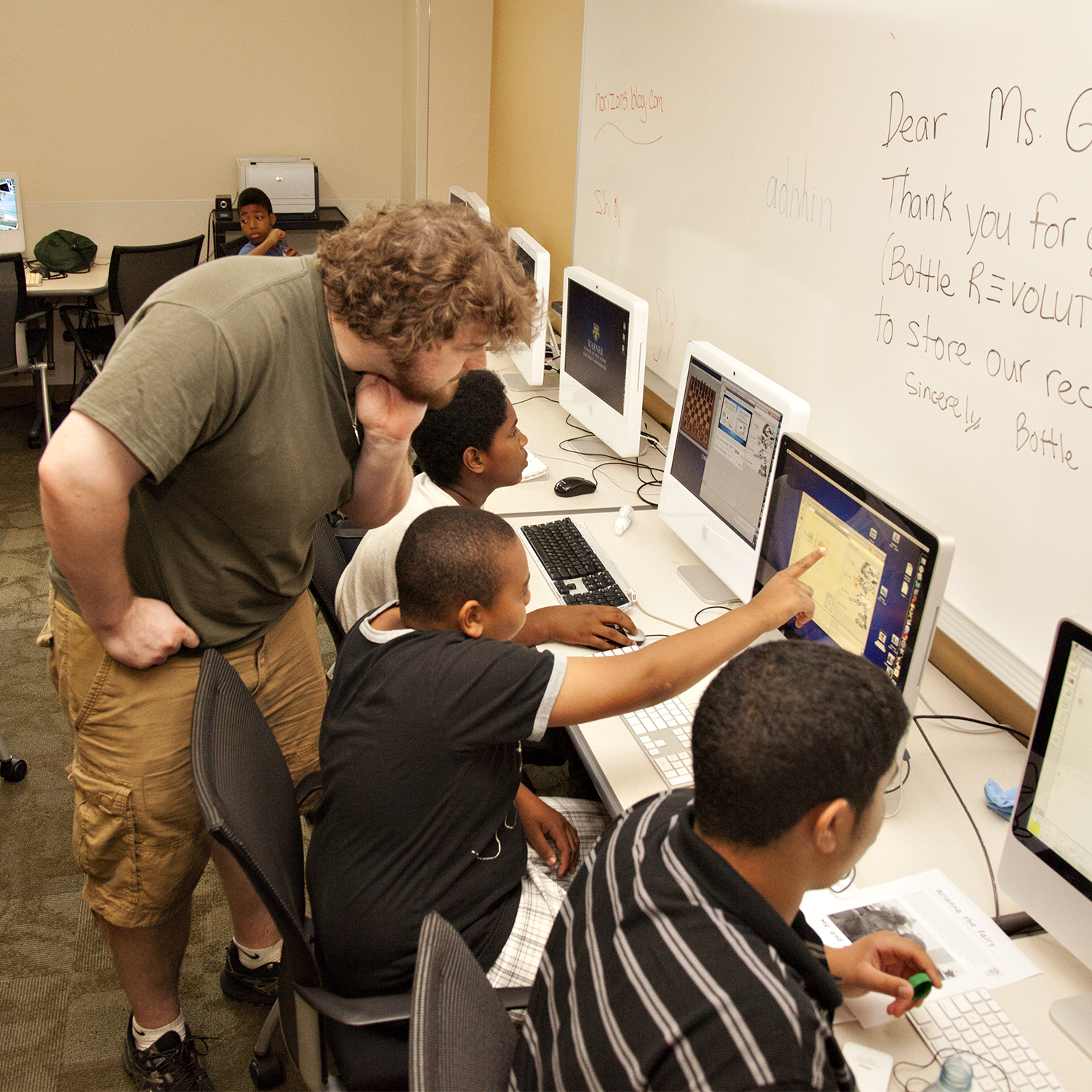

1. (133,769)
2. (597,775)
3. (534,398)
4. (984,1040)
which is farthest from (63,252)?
(984,1040)

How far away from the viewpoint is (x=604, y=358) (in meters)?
2.56

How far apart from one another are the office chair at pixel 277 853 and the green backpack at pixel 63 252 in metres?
4.02

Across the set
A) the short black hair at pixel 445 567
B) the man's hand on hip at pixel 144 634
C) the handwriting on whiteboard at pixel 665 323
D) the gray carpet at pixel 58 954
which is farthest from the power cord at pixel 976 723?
the handwriting on whiteboard at pixel 665 323

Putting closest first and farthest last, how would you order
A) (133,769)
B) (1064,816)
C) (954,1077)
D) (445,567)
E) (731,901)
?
(731,901), (954,1077), (1064,816), (445,567), (133,769)

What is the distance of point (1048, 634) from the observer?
154 centimetres

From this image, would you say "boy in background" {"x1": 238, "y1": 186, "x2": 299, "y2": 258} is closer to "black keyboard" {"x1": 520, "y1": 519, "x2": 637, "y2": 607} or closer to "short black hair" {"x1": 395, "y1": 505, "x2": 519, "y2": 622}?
"black keyboard" {"x1": 520, "y1": 519, "x2": 637, "y2": 607}

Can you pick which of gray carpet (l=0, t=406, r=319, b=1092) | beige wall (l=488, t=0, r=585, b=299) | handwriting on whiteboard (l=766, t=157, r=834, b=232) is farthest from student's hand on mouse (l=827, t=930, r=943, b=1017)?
beige wall (l=488, t=0, r=585, b=299)

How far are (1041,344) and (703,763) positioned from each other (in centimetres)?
96

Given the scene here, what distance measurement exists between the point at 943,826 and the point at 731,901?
2.39ft

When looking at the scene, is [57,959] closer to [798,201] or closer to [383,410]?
[383,410]

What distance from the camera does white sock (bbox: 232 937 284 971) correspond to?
1894 mm

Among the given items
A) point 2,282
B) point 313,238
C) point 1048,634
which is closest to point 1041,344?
point 1048,634

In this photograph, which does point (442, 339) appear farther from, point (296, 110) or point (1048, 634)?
point (296, 110)

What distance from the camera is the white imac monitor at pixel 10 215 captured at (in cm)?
470
